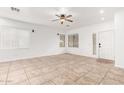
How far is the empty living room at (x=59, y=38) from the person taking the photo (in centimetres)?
405

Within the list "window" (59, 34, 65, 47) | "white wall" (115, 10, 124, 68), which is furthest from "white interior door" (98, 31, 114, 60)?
"window" (59, 34, 65, 47)

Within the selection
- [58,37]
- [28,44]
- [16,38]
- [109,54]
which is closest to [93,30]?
[109,54]

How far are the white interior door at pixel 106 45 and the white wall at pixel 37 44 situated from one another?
3975mm

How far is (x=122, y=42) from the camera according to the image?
3.93 meters

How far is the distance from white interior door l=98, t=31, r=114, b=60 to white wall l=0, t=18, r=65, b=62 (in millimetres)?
3975

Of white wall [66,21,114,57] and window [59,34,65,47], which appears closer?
white wall [66,21,114,57]

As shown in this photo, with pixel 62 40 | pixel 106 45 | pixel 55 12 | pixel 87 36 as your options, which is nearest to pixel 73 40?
pixel 62 40

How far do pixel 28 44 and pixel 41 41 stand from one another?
123 cm

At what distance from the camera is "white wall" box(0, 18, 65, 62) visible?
5.48 m

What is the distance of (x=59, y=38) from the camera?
29.6ft

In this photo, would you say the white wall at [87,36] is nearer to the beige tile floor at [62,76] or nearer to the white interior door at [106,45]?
the white interior door at [106,45]

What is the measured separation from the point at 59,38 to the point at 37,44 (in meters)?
2.59

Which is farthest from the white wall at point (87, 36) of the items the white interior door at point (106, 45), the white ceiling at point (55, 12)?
the white ceiling at point (55, 12)

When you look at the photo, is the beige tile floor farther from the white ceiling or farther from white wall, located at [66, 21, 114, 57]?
white wall, located at [66, 21, 114, 57]
